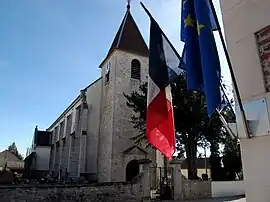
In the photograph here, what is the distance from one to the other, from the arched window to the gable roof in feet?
→ 3.19

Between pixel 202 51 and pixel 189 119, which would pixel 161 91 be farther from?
pixel 189 119

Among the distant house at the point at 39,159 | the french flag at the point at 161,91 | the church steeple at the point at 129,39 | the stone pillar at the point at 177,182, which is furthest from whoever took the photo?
the distant house at the point at 39,159

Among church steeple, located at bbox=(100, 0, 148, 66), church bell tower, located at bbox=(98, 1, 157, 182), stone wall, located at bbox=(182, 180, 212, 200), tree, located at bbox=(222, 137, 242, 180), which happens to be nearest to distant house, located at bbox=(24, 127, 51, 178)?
church bell tower, located at bbox=(98, 1, 157, 182)

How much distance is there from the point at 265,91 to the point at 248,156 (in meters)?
0.73

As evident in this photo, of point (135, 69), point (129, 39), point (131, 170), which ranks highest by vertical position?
point (129, 39)

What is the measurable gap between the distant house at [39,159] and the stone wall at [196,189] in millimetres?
30262

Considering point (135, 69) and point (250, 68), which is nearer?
point (250, 68)

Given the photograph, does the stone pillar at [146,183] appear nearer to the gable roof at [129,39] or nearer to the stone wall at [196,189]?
the stone wall at [196,189]

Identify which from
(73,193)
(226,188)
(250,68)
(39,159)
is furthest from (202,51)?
(39,159)

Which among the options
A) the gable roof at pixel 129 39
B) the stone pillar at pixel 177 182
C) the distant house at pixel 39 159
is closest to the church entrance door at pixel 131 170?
the stone pillar at pixel 177 182

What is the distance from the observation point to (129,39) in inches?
1073

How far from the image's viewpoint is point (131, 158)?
2252 cm

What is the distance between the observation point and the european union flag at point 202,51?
10.6 ft

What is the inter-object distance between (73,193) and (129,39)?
18.2 m
